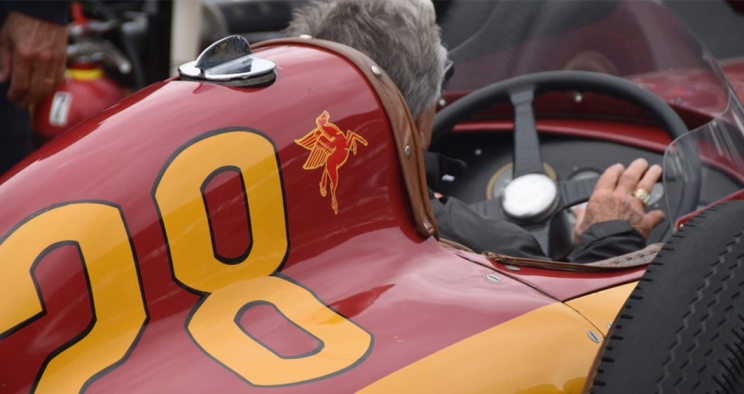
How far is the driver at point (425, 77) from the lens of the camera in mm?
2160

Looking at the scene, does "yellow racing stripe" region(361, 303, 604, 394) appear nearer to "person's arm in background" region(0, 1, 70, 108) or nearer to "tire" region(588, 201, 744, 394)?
"tire" region(588, 201, 744, 394)

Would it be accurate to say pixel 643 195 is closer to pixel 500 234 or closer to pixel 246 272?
pixel 500 234

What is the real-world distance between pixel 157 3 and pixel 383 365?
4.77 m

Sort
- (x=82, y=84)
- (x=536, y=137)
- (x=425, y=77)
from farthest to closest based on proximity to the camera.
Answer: (x=82, y=84)
(x=536, y=137)
(x=425, y=77)

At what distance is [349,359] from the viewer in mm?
1593

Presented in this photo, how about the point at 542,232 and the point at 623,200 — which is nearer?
the point at 623,200

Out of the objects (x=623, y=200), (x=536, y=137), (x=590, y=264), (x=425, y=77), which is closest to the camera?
(x=590, y=264)

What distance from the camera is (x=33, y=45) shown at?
2924 mm

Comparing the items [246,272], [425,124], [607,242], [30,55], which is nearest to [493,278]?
[246,272]

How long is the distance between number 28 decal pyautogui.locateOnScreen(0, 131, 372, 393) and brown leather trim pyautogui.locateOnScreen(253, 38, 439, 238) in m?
0.25

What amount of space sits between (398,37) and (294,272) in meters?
0.61

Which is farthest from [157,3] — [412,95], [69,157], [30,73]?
[69,157]

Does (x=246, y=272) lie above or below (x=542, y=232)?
above

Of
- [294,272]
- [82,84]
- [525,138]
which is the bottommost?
[82,84]
